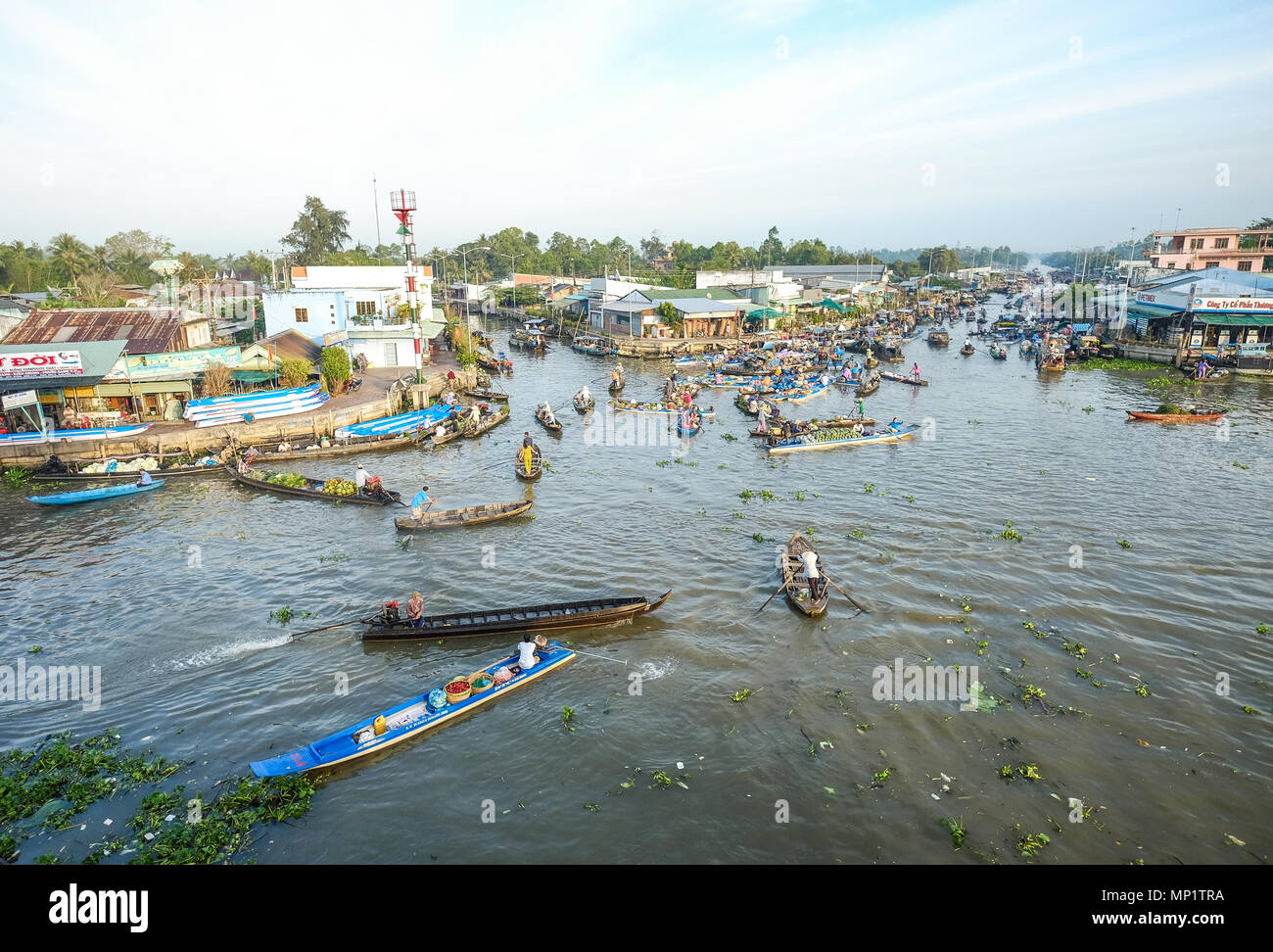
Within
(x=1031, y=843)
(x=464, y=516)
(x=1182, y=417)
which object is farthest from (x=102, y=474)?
(x=1182, y=417)

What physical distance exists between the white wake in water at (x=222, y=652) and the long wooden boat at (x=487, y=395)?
94.5 ft

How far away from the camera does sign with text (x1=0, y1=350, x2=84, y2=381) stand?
31.4 meters

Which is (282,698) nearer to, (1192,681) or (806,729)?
(806,729)

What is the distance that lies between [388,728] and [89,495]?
22068 mm

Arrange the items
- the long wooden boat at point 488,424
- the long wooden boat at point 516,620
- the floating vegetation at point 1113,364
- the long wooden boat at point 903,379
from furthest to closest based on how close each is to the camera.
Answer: the floating vegetation at point 1113,364 < the long wooden boat at point 903,379 < the long wooden boat at point 488,424 < the long wooden boat at point 516,620

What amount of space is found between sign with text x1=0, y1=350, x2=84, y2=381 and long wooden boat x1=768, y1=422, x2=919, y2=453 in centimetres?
3441

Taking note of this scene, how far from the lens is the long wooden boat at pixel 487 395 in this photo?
4578 cm

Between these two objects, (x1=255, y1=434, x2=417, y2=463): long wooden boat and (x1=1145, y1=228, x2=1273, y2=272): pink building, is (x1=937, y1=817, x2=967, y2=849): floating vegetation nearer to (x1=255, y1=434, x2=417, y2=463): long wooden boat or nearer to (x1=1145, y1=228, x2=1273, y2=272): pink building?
(x1=255, y1=434, x2=417, y2=463): long wooden boat

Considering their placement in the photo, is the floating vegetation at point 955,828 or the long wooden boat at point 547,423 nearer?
the floating vegetation at point 955,828

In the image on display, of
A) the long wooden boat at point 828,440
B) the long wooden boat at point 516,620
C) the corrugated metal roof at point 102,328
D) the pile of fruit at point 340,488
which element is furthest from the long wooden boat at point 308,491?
the long wooden boat at point 828,440

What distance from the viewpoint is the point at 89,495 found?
27672 millimetres

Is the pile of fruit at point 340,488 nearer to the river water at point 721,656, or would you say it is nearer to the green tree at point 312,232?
the river water at point 721,656

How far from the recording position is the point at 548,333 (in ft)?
277
